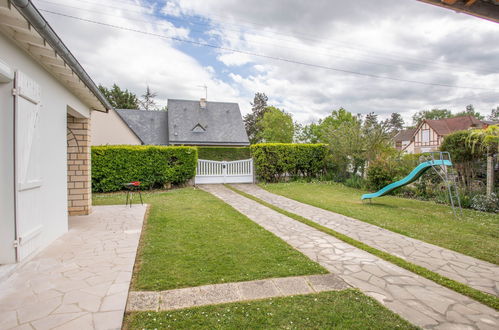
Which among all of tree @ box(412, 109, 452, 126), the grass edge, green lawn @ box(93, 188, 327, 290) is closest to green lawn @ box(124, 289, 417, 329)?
green lawn @ box(93, 188, 327, 290)

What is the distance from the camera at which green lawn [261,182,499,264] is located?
4.14m

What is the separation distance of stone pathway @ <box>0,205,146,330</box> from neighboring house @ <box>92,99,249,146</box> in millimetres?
17859

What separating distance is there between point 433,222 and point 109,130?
56.9 feet

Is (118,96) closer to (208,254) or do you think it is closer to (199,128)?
(199,128)

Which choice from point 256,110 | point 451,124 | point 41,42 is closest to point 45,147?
point 41,42

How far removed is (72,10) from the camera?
8.59 m

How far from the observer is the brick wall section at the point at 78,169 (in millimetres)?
5939

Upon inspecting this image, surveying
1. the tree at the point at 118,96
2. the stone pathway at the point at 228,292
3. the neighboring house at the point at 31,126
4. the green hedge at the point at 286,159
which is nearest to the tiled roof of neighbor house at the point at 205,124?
the green hedge at the point at 286,159

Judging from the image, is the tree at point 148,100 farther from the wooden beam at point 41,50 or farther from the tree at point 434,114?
the tree at point 434,114

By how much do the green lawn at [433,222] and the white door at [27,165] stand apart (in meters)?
5.91

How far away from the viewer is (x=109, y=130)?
16.5 metres

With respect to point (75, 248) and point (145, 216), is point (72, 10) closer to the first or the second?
point (145, 216)

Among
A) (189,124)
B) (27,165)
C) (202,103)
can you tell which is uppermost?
(202,103)

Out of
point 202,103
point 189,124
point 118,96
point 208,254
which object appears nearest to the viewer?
point 208,254
